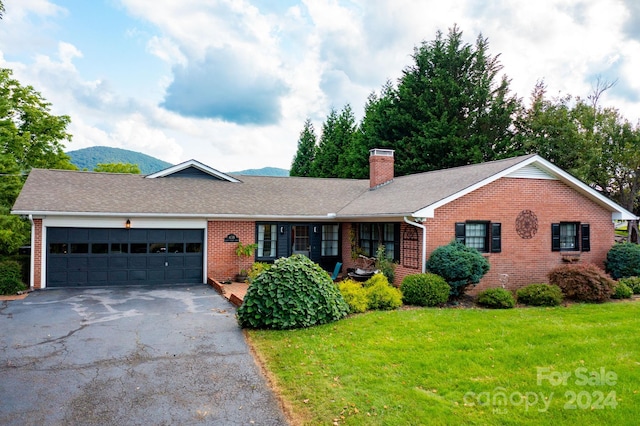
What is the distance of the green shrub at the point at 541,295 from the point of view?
40.1 ft

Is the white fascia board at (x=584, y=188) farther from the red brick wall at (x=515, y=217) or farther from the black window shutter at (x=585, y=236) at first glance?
the black window shutter at (x=585, y=236)

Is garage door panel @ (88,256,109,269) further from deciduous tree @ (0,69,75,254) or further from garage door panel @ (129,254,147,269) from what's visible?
deciduous tree @ (0,69,75,254)

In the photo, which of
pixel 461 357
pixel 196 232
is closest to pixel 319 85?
pixel 196 232

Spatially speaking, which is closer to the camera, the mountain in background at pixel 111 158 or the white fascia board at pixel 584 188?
the white fascia board at pixel 584 188

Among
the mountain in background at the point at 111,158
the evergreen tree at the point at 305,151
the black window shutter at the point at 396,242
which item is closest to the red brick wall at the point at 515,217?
the black window shutter at the point at 396,242

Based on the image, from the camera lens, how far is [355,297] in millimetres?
11133

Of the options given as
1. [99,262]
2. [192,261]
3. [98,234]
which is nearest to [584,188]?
[192,261]

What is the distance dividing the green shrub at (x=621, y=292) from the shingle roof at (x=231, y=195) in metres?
4.65

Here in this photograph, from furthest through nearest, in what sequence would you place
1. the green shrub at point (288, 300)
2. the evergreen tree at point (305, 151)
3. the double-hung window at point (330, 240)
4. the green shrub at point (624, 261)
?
the evergreen tree at point (305, 151), the double-hung window at point (330, 240), the green shrub at point (624, 261), the green shrub at point (288, 300)

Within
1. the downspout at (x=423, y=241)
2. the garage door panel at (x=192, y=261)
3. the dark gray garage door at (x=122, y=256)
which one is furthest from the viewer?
the garage door panel at (x=192, y=261)

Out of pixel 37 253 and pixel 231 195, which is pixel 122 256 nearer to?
pixel 37 253

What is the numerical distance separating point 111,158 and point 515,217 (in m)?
108

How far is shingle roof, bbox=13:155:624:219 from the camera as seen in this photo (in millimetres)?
14305

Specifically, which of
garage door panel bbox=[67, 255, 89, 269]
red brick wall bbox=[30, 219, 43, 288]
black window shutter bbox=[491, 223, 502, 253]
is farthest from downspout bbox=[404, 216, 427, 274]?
red brick wall bbox=[30, 219, 43, 288]
